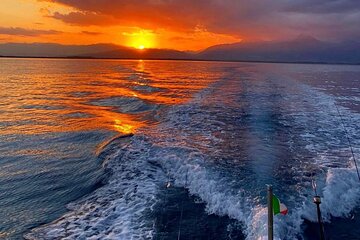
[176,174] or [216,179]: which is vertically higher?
[216,179]

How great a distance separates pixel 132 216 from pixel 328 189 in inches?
280

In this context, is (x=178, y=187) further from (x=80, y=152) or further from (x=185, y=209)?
(x=80, y=152)

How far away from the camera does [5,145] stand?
17609mm

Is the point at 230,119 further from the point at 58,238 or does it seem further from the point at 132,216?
the point at 58,238

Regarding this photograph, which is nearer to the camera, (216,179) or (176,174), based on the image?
(216,179)

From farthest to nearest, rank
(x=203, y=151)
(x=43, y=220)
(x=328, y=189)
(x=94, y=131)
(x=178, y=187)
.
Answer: (x=94, y=131)
(x=203, y=151)
(x=178, y=187)
(x=328, y=189)
(x=43, y=220)

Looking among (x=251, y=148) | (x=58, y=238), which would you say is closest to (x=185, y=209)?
(x=58, y=238)

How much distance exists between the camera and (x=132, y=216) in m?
10.2

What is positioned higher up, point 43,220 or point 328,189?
point 328,189

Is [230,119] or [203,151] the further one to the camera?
[230,119]

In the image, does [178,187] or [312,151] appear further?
[312,151]

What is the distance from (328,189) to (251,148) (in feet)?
16.4

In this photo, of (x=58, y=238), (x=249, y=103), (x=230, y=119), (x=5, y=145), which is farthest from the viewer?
(x=249, y=103)

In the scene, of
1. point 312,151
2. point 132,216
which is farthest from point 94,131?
point 312,151
